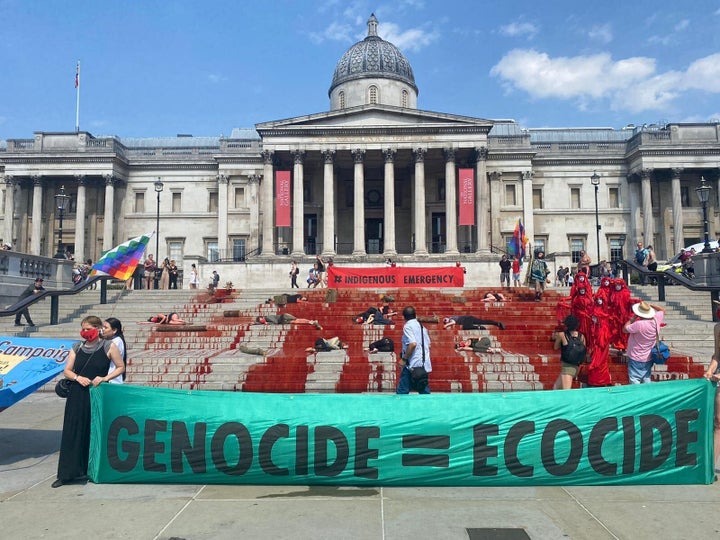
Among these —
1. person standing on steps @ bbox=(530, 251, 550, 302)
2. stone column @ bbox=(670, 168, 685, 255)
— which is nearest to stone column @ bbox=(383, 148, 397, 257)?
person standing on steps @ bbox=(530, 251, 550, 302)

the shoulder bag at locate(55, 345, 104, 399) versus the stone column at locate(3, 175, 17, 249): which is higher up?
the stone column at locate(3, 175, 17, 249)

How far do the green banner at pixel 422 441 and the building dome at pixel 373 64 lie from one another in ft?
149

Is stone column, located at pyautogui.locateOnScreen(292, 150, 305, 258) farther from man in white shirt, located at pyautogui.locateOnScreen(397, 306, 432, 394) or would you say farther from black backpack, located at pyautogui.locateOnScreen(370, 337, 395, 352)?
man in white shirt, located at pyautogui.locateOnScreen(397, 306, 432, 394)

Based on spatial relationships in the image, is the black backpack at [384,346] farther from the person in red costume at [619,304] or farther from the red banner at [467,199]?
the red banner at [467,199]

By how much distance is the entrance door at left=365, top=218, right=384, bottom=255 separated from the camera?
152 feet

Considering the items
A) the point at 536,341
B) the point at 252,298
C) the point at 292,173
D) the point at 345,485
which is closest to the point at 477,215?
the point at 292,173

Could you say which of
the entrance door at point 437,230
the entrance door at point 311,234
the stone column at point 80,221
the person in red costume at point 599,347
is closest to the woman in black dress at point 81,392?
the person in red costume at point 599,347

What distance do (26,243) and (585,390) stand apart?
5211 cm

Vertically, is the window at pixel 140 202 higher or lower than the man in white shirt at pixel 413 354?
higher

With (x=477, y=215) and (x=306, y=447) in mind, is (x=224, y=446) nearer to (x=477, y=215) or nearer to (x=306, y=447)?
(x=306, y=447)

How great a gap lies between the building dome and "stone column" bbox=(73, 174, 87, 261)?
23802mm

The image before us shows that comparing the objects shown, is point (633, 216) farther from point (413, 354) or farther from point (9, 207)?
point (9, 207)

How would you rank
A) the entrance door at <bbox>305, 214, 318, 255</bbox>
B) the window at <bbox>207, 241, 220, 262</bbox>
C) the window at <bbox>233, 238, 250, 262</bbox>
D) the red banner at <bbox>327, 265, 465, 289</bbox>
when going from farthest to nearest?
the window at <bbox>207, 241, 220, 262</bbox>, the window at <bbox>233, 238, 250, 262</bbox>, the entrance door at <bbox>305, 214, 318, 255</bbox>, the red banner at <bbox>327, 265, 465, 289</bbox>

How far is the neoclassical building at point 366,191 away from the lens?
146 feet
